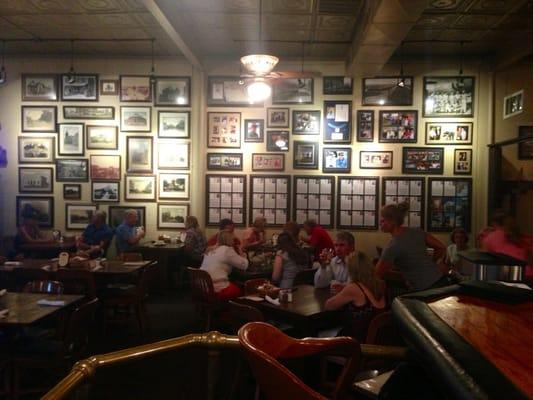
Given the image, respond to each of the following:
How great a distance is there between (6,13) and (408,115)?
6.60 metres

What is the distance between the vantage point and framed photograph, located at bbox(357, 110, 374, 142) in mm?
8391

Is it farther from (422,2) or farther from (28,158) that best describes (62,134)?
(422,2)

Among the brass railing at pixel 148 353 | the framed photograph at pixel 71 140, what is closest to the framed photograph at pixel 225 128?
the framed photograph at pixel 71 140

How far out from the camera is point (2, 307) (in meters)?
3.76

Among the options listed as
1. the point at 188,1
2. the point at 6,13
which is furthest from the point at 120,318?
the point at 6,13

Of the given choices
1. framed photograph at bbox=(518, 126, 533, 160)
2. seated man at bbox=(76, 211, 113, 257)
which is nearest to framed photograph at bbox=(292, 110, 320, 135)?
framed photograph at bbox=(518, 126, 533, 160)

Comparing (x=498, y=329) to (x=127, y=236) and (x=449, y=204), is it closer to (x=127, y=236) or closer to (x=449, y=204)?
(x=127, y=236)

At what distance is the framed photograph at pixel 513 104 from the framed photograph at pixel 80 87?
23.6 feet

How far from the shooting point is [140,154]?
28.3 feet

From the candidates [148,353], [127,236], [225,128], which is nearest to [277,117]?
[225,128]

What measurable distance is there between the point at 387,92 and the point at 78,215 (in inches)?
239

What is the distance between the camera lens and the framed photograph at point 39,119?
342 inches

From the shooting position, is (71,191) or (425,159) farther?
(71,191)

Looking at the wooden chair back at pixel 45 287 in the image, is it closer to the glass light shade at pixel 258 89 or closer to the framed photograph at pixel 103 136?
the glass light shade at pixel 258 89
